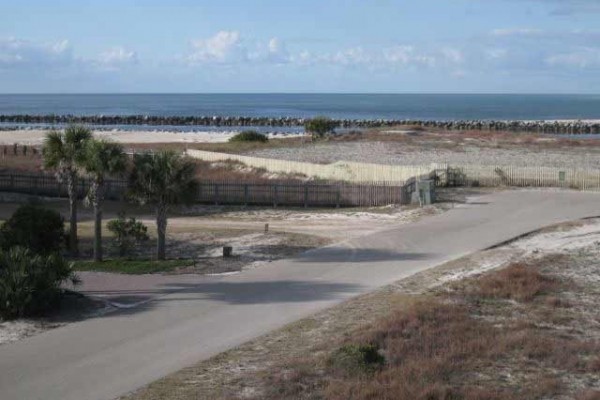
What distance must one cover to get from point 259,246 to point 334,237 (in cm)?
340

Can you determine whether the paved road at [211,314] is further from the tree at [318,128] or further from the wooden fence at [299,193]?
the tree at [318,128]

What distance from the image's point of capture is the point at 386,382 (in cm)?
1348

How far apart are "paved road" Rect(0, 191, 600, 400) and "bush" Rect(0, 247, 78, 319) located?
121cm

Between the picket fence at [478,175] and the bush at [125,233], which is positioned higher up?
the picket fence at [478,175]

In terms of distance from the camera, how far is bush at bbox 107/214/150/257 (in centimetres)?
3017

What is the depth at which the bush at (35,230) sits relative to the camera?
25672 millimetres

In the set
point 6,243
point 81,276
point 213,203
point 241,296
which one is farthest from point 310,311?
point 213,203

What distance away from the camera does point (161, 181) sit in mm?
27094

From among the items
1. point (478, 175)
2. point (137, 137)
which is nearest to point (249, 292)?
point (478, 175)

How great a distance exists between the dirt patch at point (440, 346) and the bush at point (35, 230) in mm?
10806

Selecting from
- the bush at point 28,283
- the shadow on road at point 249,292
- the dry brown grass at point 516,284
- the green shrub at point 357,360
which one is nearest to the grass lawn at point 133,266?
the shadow on road at point 249,292

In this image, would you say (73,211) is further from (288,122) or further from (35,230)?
(288,122)

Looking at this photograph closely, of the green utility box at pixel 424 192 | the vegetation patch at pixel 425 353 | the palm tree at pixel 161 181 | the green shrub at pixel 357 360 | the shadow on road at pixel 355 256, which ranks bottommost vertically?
the shadow on road at pixel 355 256

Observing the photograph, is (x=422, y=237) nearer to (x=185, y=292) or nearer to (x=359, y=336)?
(x=185, y=292)
